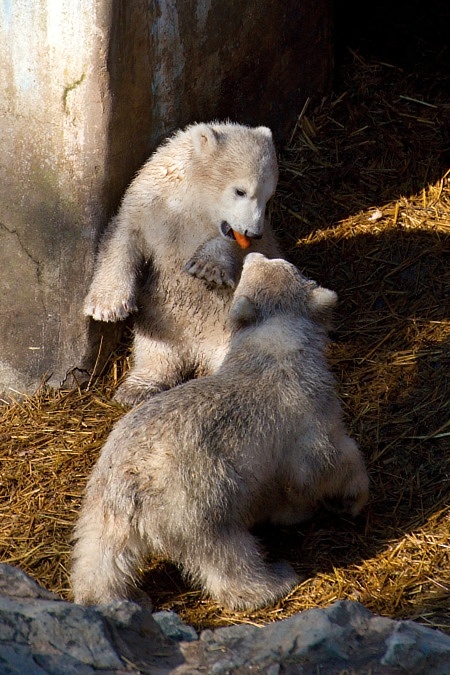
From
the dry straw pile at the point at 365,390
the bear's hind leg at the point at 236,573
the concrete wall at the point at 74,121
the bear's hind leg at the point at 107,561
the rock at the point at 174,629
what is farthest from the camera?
the concrete wall at the point at 74,121

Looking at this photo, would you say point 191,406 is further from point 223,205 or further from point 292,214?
point 292,214

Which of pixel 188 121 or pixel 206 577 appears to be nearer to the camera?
pixel 206 577

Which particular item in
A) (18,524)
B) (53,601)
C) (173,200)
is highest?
(173,200)

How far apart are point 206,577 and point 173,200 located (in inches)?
87.5

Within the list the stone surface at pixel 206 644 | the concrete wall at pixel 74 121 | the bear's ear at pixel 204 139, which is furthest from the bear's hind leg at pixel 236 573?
the bear's ear at pixel 204 139

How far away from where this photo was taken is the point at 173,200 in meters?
5.51

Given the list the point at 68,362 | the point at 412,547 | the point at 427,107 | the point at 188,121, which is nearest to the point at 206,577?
the point at 412,547

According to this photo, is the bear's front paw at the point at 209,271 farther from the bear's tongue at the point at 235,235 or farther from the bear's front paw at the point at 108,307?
the bear's front paw at the point at 108,307

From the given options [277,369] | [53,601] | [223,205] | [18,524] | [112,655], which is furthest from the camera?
[223,205]

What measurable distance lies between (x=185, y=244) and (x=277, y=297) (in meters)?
1.02

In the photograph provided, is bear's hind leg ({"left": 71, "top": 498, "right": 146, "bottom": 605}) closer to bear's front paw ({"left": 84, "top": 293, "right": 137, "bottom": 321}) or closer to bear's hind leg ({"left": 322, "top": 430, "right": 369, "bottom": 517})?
bear's hind leg ({"left": 322, "top": 430, "right": 369, "bottom": 517})

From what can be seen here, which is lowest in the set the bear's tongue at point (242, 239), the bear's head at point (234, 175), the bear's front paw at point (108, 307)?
the bear's front paw at point (108, 307)

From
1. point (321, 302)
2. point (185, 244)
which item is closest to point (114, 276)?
point (185, 244)

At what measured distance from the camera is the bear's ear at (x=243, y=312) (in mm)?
4609
